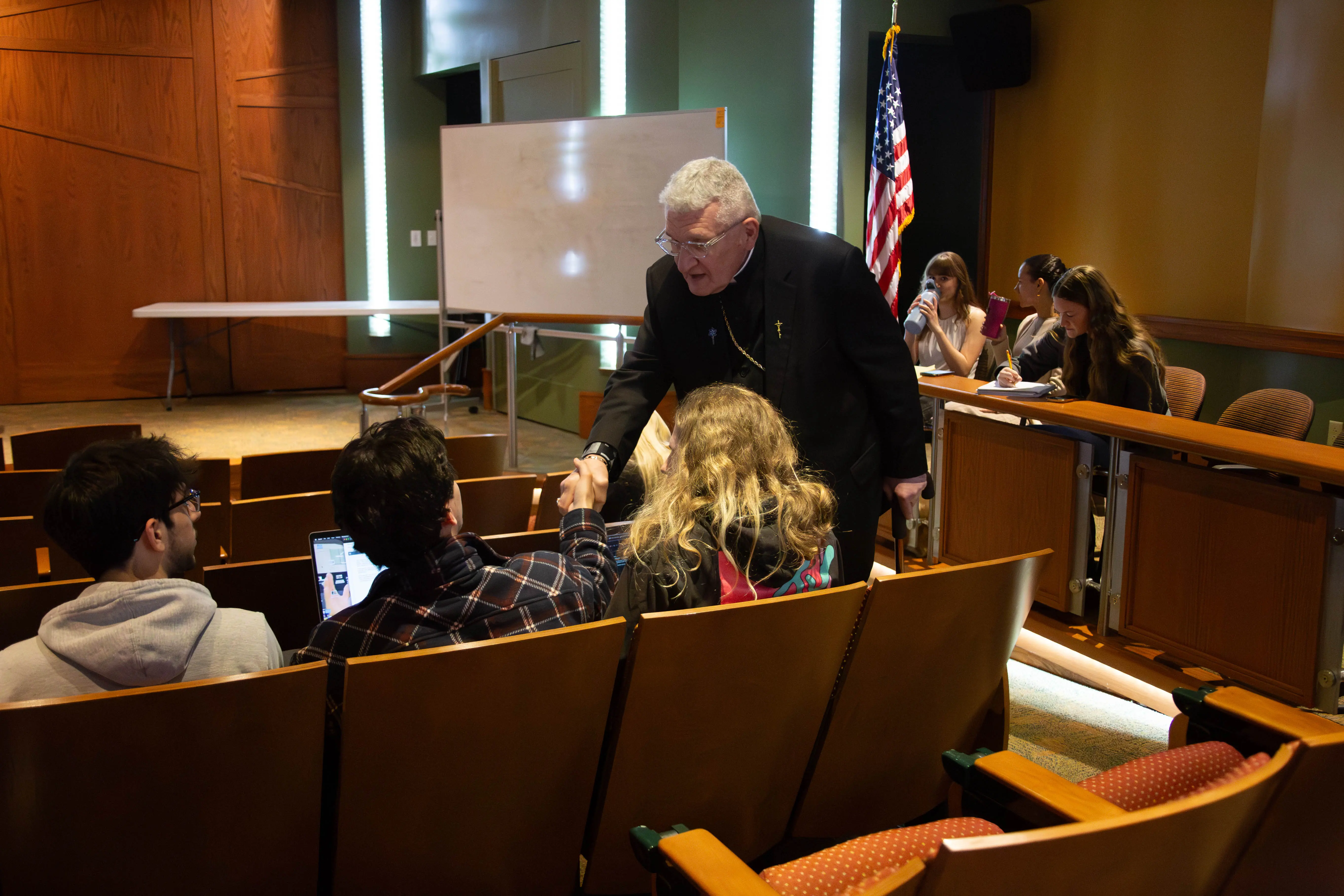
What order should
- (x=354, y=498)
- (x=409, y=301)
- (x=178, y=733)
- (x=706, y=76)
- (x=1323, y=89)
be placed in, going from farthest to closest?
(x=409, y=301)
(x=706, y=76)
(x=1323, y=89)
(x=354, y=498)
(x=178, y=733)

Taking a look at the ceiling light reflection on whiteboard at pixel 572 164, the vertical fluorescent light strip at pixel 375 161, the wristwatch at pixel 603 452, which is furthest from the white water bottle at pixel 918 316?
the vertical fluorescent light strip at pixel 375 161

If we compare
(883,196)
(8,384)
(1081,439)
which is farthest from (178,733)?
(8,384)

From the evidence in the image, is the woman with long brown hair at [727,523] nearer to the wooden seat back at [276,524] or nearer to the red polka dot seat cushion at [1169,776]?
the red polka dot seat cushion at [1169,776]

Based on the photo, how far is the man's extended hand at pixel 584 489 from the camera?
6.62 feet

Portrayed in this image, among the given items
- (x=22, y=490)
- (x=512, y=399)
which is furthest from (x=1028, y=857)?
(x=512, y=399)

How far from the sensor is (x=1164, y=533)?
9.14 ft

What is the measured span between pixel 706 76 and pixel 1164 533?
4217 mm

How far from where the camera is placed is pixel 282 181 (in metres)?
8.18

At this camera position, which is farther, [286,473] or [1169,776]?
[286,473]

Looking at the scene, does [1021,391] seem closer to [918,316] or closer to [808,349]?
[918,316]

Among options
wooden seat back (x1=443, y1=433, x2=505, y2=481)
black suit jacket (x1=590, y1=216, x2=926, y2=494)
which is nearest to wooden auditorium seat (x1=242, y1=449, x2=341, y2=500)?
wooden seat back (x1=443, y1=433, x2=505, y2=481)

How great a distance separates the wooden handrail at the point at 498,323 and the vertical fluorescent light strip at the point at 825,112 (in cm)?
120

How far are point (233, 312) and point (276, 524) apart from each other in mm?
5482

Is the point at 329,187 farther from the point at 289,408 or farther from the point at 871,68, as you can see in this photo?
the point at 871,68
